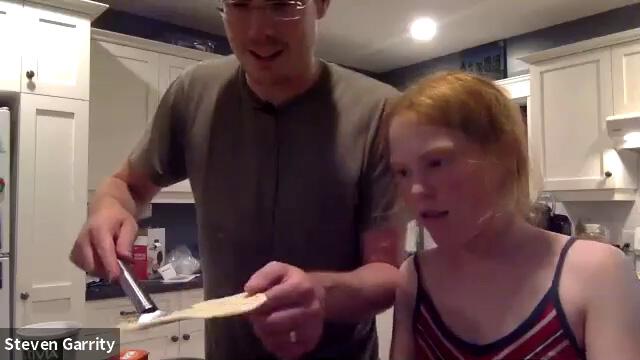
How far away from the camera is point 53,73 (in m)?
2.48

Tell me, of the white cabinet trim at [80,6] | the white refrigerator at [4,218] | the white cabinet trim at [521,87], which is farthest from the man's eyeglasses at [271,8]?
the white cabinet trim at [521,87]

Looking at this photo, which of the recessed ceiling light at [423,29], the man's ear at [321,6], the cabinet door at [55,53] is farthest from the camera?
the recessed ceiling light at [423,29]

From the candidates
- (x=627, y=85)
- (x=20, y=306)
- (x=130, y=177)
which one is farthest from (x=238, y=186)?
(x=627, y=85)

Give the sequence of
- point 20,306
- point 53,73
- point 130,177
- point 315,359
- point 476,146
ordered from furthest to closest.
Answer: point 53,73
point 20,306
point 130,177
point 315,359
point 476,146

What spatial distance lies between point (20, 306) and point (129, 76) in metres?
1.20

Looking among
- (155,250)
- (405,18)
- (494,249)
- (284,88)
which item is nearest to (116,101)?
(155,250)

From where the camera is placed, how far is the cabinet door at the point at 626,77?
2.90 meters

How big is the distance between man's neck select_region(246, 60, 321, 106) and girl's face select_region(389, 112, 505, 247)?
11.0 inches

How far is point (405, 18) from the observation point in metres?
3.23

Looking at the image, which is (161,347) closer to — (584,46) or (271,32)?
(271,32)

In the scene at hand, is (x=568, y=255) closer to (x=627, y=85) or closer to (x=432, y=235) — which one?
(x=432, y=235)

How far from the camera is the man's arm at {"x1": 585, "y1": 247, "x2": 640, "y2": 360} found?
621 millimetres

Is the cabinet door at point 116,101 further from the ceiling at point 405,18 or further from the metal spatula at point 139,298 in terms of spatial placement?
the metal spatula at point 139,298

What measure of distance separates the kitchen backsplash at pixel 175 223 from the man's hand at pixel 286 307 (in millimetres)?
2686
